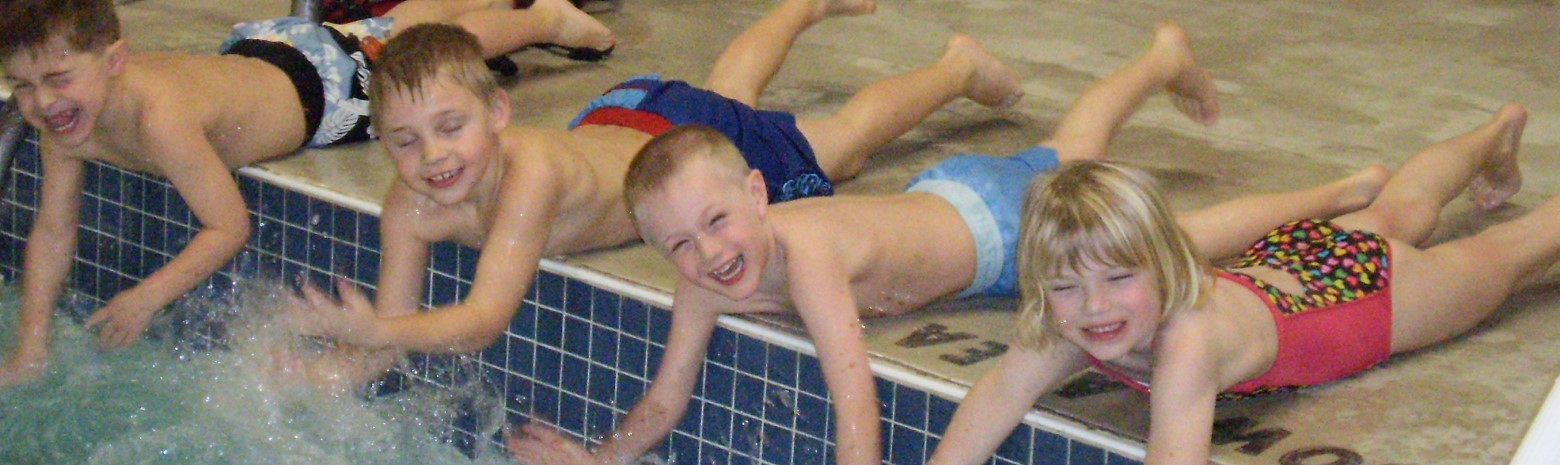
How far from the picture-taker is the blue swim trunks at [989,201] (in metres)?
2.40

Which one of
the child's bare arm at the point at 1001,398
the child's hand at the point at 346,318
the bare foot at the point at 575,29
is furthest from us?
the bare foot at the point at 575,29

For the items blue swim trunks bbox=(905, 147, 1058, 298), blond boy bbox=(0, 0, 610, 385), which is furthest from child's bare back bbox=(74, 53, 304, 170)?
blue swim trunks bbox=(905, 147, 1058, 298)

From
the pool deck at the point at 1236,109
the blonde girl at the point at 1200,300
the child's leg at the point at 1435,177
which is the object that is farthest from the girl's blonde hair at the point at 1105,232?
the child's leg at the point at 1435,177

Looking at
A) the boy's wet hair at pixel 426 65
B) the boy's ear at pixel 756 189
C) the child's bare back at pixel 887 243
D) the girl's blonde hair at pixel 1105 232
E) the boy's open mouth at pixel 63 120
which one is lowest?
the boy's open mouth at pixel 63 120

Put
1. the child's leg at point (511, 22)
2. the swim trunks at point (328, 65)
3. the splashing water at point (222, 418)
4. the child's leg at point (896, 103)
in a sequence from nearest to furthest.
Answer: the splashing water at point (222, 418)
the child's leg at point (896, 103)
the swim trunks at point (328, 65)
the child's leg at point (511, 22)

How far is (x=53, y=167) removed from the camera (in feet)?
8.99

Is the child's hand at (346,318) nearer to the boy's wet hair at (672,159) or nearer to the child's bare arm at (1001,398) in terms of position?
the boy's wet hair at (672,159)

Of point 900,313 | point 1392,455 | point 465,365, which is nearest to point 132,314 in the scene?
point 465,365

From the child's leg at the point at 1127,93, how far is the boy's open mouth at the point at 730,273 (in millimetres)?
787

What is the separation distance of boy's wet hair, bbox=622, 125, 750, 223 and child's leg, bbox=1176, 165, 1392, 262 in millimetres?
727

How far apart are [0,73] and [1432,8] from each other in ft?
11.8

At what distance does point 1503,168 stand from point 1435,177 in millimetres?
253

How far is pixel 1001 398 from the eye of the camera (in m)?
1.96

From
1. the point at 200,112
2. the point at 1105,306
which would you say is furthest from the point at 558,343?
the point at 1105,306
